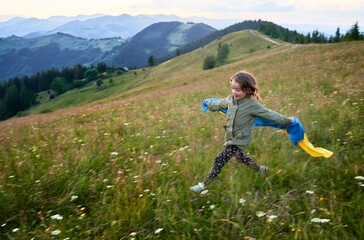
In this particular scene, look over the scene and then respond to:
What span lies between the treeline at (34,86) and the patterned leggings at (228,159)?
128380 mm

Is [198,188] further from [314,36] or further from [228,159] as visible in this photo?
[314,36]

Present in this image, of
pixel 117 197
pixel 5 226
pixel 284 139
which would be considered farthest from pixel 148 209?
pixel 284 139

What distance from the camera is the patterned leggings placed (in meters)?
3.55

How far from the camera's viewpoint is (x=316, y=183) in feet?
10.4

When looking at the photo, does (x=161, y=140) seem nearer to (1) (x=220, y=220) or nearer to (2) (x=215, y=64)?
(1) (x=220, y=220)

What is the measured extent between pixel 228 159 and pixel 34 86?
156 m

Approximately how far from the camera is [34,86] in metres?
129

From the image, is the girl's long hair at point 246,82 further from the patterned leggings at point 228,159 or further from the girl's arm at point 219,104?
the patterned leggings at point 228,159

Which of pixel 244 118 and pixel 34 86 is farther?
pixel 34 86

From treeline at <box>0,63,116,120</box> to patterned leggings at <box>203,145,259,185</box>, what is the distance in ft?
421

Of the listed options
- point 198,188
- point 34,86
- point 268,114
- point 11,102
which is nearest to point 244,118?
point 268,114

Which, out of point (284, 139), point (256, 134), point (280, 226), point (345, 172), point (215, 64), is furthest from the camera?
point (215, 64)

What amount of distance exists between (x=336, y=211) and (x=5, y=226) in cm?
409

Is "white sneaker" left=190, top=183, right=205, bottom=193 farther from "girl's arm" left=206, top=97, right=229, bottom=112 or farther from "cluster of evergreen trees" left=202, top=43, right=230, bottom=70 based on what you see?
"cluster of evergreen trees" left=202, top=43, right=230, bottom=70
